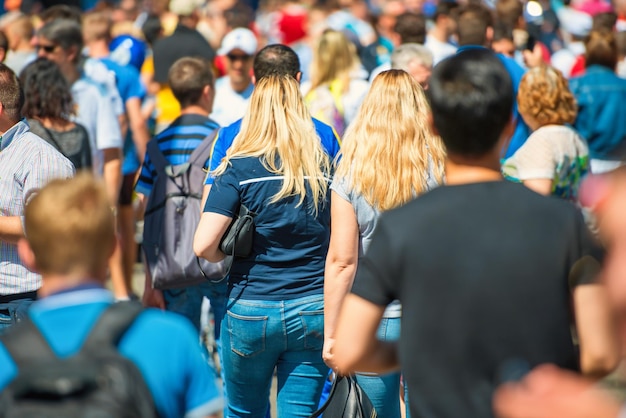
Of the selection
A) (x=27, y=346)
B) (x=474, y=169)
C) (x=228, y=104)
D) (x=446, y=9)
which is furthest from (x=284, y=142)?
(x=446, y=9)

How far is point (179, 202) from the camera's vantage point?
530 cm

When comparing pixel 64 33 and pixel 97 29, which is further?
pixel 97 29

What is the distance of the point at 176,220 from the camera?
5.32m

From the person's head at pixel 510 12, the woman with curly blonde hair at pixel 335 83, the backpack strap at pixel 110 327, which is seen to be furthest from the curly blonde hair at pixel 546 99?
the backpack strap at pixel 110 327

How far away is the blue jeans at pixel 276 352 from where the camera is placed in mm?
4141

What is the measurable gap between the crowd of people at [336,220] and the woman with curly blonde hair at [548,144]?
0.01 m

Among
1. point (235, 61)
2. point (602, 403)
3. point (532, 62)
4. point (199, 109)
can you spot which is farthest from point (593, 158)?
point (602, 403)

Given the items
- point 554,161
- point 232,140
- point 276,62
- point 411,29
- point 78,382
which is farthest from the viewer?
point 411,29

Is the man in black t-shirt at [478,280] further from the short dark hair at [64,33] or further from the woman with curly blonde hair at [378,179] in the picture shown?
the short dark hair at [64,33]

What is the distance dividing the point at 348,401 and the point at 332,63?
3.88m

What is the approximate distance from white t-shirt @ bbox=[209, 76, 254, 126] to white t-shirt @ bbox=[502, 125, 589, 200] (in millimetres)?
2166

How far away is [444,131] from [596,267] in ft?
1.68

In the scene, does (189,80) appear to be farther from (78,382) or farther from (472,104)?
(78,382)

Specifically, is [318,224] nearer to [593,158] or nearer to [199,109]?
[199,109]
